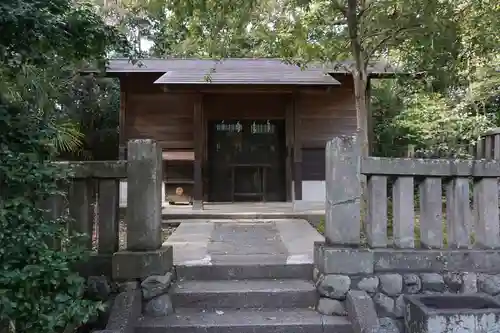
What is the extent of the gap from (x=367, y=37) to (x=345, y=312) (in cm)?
399

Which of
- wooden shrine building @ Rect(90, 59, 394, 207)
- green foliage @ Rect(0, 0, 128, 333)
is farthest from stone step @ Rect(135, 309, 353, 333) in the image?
wooden shrine building @ Rect(90, 59, 394, 207)

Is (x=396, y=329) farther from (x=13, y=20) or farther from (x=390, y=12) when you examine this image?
→ (x=390, y=12)

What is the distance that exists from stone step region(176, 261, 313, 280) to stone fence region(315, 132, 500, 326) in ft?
0.85

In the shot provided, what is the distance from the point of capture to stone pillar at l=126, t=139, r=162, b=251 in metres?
3.70

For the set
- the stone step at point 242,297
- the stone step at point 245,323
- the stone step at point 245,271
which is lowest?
the stone step at point 245,323

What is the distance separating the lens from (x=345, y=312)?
144 inches

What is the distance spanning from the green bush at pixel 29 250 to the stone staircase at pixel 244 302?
94 cm

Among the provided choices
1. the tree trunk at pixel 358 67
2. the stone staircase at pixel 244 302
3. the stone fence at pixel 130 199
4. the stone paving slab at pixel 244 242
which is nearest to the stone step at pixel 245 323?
the stone staircase at pixel 244 302

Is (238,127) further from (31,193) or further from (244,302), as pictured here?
(31,193)

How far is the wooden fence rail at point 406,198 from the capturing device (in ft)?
12.4

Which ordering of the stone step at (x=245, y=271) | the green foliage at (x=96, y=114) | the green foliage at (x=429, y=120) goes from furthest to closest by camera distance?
the green foliage at (x=96, y=114), the green foliage at (x=429, y=120), the stone step at (x=245, y=271)

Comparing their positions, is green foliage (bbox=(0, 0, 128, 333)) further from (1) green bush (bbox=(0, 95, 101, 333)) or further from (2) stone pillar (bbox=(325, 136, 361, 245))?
(2) stone pillar (bbox=(325, 136, 361, 245))

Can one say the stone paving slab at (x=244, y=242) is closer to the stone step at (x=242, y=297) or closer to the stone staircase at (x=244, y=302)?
the stone staircase at (x=244, y=302)

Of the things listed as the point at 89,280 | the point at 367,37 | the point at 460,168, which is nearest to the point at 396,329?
the point at 460,168
